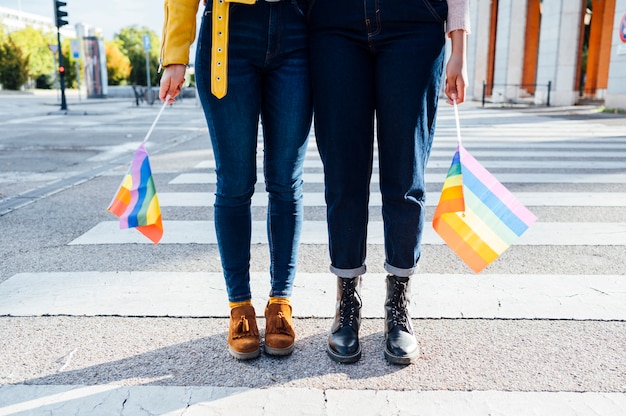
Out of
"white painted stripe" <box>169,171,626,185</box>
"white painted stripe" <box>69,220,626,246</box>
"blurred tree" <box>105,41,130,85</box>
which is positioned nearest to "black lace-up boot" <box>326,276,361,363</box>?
"white painted stripe" <box>69,220,626,246</box>

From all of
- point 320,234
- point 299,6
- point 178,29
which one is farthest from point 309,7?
point 320,234

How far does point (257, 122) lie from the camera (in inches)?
87.4

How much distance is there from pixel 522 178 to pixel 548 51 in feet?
59.8

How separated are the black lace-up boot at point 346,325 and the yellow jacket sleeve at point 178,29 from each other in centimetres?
105

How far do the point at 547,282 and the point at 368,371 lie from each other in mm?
1428

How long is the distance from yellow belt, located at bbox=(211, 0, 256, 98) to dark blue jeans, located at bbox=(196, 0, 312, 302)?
0.09 ft

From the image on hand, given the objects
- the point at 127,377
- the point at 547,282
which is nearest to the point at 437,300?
the point at 547,282

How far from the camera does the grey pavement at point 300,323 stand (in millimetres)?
1954

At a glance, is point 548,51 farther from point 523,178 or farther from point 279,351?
point 279,351

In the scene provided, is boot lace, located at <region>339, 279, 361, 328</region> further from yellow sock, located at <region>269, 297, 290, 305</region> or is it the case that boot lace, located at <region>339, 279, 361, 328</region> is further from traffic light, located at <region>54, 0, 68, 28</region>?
traffic light, located at <region>54, 0, 68, 28</region>

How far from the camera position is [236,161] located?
7.23 ft

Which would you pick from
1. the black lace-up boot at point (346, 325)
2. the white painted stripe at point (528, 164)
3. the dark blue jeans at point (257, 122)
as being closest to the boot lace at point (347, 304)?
the black lace-up boot at point (346, 325)

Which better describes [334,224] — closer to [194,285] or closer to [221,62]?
[221,62]

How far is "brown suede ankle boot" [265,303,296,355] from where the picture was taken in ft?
7.39
